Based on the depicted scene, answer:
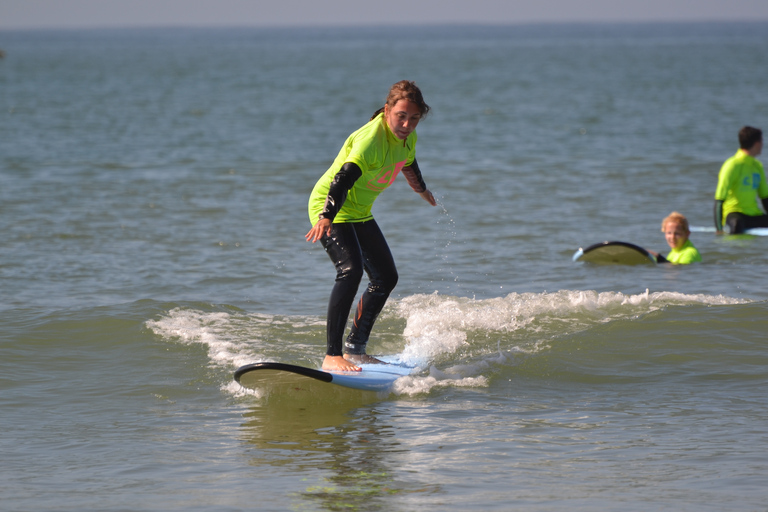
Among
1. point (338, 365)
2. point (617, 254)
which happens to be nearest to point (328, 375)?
point (338, 365)

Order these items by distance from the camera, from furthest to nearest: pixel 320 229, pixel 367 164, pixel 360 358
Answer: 1. pixel 360 358
2. pixel 367 164
3. pixel 320 229

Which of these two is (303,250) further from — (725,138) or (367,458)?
(725,138)

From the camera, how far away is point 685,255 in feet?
37.4

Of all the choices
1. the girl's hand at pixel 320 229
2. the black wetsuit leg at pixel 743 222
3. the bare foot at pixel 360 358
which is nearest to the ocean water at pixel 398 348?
the black wetsuit leg at pixel 743 222

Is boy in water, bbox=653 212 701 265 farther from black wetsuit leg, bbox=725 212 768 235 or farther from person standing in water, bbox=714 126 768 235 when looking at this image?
black wetsuit leg, bbox=725 212 768 235

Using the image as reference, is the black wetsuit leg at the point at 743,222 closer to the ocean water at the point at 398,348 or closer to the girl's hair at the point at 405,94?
the ocean water at the point at 398,348

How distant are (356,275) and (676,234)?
5.97m

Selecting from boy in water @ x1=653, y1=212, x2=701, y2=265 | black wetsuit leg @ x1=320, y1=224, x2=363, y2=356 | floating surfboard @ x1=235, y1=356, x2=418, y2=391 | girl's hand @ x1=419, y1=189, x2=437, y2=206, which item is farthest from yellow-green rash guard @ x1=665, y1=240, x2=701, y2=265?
black wetsuit leg @ x1=320, y1=224, x2=363, y2=356

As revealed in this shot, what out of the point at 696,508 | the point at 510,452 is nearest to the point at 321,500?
the point at 510,452

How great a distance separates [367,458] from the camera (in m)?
5.74

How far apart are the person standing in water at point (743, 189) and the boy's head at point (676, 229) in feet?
5.78

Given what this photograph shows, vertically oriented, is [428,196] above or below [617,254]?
above

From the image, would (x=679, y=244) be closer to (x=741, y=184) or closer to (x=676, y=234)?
(x=676, y=234)

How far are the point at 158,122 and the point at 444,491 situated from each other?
3349cm
